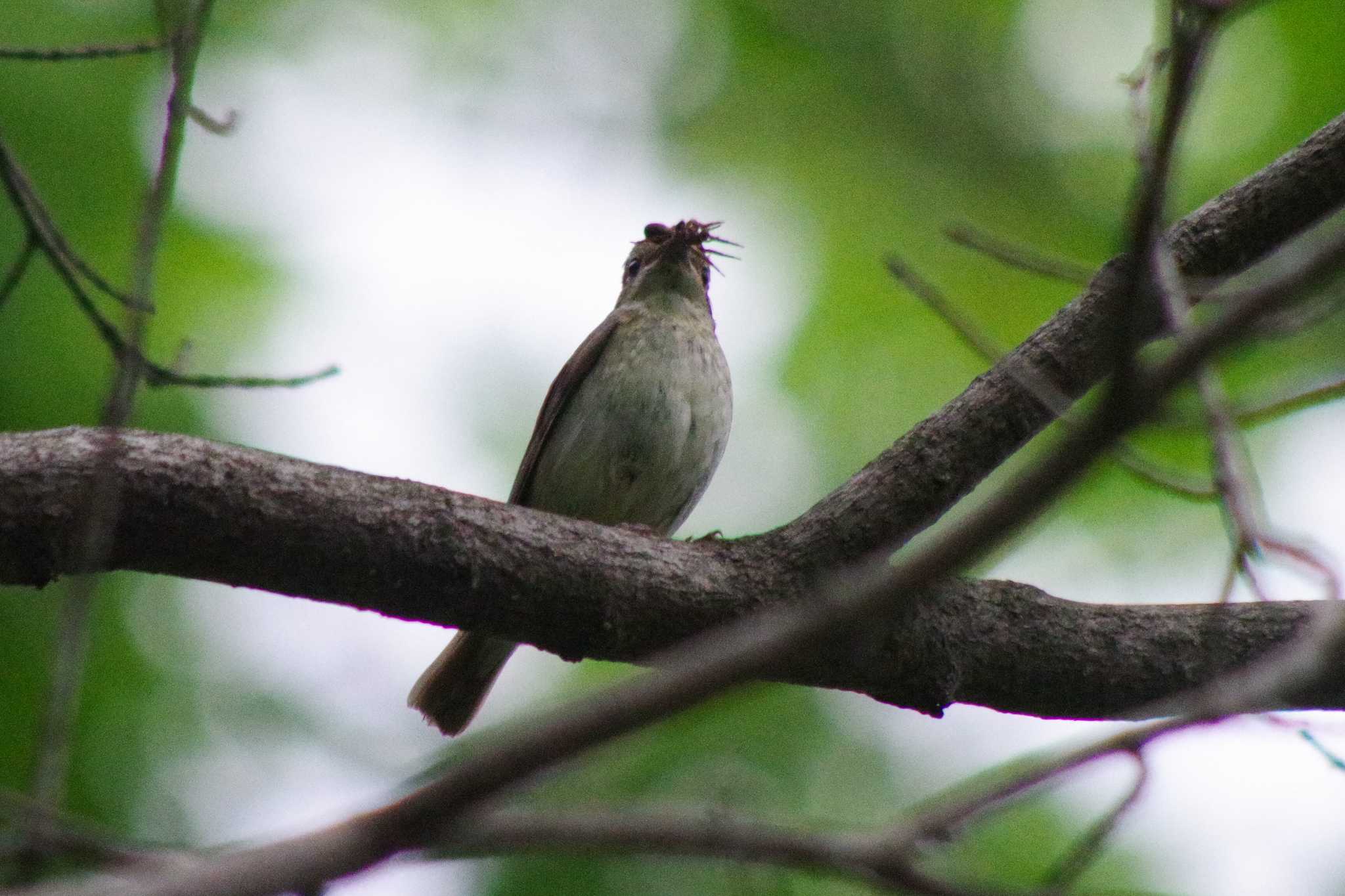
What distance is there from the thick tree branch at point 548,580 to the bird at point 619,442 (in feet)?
4.85

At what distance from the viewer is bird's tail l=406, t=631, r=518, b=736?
5.32 meters

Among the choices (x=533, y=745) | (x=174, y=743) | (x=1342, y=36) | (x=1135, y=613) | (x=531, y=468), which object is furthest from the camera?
(x=1342, y=36)

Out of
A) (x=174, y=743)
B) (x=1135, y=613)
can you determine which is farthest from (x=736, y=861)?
(x=174, y=743)

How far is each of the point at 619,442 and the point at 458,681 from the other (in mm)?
1105

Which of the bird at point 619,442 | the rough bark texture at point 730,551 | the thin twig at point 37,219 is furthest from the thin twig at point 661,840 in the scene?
the bird at point 619,442

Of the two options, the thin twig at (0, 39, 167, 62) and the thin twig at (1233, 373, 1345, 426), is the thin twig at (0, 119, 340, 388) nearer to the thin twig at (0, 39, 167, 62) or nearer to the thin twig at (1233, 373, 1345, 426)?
the thin twig at (0, 39, 167, 62)

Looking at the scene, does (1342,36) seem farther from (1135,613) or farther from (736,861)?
(736,861)

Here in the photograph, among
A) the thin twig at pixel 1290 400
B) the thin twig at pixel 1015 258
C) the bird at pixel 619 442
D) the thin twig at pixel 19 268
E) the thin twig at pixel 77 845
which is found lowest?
the thin twig at pixel 77 845

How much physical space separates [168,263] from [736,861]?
6451 mm

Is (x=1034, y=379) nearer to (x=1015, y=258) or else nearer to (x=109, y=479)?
(x=1015, y=258)

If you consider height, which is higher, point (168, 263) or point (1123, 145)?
point (1123, 145)

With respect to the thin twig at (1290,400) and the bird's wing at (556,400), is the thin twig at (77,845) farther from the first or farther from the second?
the bird's wing at (556,400)

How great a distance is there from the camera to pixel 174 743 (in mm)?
6934

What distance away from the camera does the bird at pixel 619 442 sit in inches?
212
